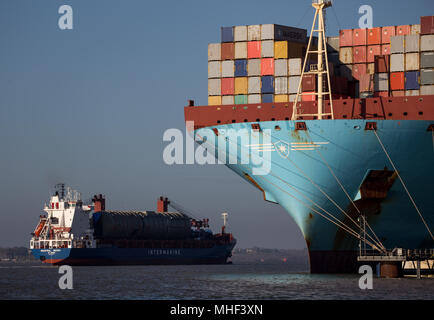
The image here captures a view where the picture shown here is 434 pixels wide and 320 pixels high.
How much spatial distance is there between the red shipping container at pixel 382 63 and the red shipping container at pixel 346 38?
2436 mm

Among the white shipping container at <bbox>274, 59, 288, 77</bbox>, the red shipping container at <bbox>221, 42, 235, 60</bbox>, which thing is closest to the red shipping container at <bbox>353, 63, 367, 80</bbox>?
the white shipping container at <bbox>274, 59, 288, 77</bbox>

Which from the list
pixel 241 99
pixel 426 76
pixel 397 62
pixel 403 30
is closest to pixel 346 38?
pixel 403 30

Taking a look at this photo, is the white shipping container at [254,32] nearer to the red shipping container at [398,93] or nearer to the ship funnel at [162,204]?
the red shipping container at [398,93]

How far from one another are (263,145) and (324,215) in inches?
217

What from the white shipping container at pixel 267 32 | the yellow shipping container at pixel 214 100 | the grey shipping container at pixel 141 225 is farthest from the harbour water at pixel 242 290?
the grey shipping container at pixel 141 225

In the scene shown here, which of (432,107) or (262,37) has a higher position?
(262,37)

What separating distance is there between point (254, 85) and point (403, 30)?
10.2 m

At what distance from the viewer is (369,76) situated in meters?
48.9

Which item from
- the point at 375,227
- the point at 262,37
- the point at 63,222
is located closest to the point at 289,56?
the point at 262,37

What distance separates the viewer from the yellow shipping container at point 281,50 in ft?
167

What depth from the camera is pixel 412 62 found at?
158 feet

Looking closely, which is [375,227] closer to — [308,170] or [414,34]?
[308,170]

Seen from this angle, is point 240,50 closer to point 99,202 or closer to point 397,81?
point 397,81

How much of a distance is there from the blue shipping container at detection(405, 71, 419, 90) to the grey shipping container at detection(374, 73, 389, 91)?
1.20m
